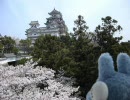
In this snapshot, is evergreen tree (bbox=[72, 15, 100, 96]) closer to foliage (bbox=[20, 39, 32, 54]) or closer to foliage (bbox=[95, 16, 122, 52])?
foliage (bbox=[95, 16, 122, 52])

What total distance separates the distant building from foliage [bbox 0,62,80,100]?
1927 inches

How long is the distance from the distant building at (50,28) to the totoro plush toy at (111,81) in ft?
186

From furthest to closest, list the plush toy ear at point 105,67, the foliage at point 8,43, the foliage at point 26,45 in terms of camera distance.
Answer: the foliage at point 26,45 → the foliage at point 8,43 → the plush toy ear at point 105,67

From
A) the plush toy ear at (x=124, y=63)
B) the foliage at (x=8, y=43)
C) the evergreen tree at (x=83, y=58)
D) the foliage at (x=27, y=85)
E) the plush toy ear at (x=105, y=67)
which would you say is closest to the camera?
the plush toy ear at (x=105, y=67)

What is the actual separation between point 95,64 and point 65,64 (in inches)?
64.1

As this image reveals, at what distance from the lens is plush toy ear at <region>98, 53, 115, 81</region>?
134 inches

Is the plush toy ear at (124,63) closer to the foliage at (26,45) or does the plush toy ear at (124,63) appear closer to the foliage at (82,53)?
the foliage at (82,53)

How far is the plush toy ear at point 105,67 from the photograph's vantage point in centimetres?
341

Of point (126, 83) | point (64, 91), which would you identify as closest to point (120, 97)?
point (126, 83)

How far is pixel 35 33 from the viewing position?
6212 cm

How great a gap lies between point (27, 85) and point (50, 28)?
51165 millimetres

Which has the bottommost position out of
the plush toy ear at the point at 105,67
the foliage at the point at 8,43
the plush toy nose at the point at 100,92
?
the plush toy nose at the point at 100,92

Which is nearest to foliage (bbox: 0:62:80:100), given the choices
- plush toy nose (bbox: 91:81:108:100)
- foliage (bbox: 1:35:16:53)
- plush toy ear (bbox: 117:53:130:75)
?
plush toy ear (bbox: 117:53:130:75)

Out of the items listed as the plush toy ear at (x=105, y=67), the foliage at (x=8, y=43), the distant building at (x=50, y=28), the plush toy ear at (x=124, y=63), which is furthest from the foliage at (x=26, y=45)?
the plush toy ear at (x=105, y=67)
